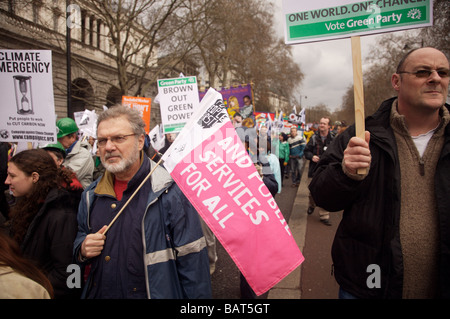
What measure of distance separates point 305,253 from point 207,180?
3.14m

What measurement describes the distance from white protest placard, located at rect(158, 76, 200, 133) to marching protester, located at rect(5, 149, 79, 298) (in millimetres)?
3014

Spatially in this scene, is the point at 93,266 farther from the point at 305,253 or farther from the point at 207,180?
the point at 305,253

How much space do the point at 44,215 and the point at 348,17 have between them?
224 cm

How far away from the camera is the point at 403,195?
5.01 feet

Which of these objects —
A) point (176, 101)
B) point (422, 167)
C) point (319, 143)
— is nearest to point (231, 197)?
point (422, 167)

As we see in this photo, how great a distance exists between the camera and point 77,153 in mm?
3891

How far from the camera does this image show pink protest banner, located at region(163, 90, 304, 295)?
1.57 meters

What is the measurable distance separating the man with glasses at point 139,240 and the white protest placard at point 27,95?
5.66ft

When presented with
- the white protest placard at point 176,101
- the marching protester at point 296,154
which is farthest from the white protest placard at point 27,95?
the marching protester at point 296,154

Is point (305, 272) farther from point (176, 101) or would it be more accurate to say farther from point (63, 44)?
point (63, 44)

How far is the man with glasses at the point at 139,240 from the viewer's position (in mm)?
1650

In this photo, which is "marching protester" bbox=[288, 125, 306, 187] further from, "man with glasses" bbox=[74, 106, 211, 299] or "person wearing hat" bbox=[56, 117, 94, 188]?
"man with glasses" bbox=[74, 106, 211, 299]

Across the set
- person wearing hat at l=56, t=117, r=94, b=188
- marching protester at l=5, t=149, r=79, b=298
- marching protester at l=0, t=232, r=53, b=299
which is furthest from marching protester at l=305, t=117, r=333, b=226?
marching protester at l=0, t=232, r=53, b=299

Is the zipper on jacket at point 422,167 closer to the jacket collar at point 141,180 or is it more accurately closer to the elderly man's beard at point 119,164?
the jacket collar at point 141,180
